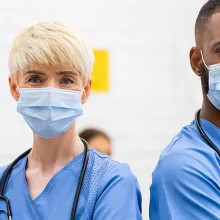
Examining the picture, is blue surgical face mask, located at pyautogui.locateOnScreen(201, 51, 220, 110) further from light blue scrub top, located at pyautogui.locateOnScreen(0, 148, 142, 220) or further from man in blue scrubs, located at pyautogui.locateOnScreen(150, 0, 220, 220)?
light blue scrub top, located at pyautogui.locateOnScreen(0, 148, 142, 220)

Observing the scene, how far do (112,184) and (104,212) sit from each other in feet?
0.27

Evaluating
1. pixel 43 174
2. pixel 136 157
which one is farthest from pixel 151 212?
pixel 136 157

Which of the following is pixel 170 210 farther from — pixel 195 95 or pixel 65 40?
pixel 195 95

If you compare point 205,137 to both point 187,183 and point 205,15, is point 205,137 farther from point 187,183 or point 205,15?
point 205,15

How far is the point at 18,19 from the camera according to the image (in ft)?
9.89

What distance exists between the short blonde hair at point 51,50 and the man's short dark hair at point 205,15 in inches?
12.0

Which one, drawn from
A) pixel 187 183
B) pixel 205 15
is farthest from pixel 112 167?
pixel 205 15

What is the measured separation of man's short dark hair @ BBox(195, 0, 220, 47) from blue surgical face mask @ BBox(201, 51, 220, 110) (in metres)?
0.10

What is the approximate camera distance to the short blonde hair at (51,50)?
1.57 meters

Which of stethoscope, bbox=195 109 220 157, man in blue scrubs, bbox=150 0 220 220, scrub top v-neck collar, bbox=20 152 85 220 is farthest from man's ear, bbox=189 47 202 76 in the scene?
scrub top v-neck collar, bbox=20 152 85 220

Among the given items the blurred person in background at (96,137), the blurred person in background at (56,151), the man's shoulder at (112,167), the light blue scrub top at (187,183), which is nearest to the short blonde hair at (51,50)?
the blurred person in background at (56,151)

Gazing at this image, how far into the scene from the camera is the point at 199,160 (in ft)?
4.82

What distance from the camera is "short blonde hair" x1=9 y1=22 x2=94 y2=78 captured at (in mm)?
1574

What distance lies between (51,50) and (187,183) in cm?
50
